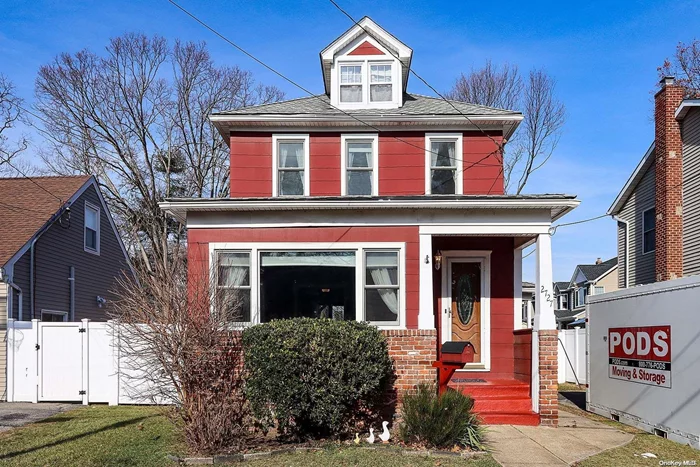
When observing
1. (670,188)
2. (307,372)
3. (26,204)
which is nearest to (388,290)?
(307,372)

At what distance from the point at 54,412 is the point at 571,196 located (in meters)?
10.3

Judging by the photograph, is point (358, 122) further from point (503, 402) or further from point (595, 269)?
point (595, 269)

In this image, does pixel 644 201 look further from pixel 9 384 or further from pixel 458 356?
pixel 9 384

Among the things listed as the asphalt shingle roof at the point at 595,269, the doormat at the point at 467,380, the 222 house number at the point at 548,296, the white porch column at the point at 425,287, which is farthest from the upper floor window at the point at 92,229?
the asphalt shingle roof at the point at 595,269

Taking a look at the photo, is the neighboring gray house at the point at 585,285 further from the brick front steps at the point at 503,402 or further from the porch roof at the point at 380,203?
the porch roof at the point at 380,203

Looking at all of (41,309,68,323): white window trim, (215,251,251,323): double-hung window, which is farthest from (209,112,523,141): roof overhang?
(41,309,68,323): white window trim

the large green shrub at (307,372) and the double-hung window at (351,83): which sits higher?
the double-hung window at (351,83)

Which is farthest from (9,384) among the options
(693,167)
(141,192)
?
(693,167)

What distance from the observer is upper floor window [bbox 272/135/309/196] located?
13.0m

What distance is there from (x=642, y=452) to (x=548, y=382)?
6.19 ft

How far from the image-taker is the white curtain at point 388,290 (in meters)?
10.9

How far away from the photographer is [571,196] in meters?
10.2

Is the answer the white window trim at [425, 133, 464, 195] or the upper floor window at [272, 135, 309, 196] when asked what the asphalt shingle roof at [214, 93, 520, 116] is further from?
the upper floor window at [272, 135, 309, 196]

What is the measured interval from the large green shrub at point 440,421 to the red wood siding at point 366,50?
27.4 feet
